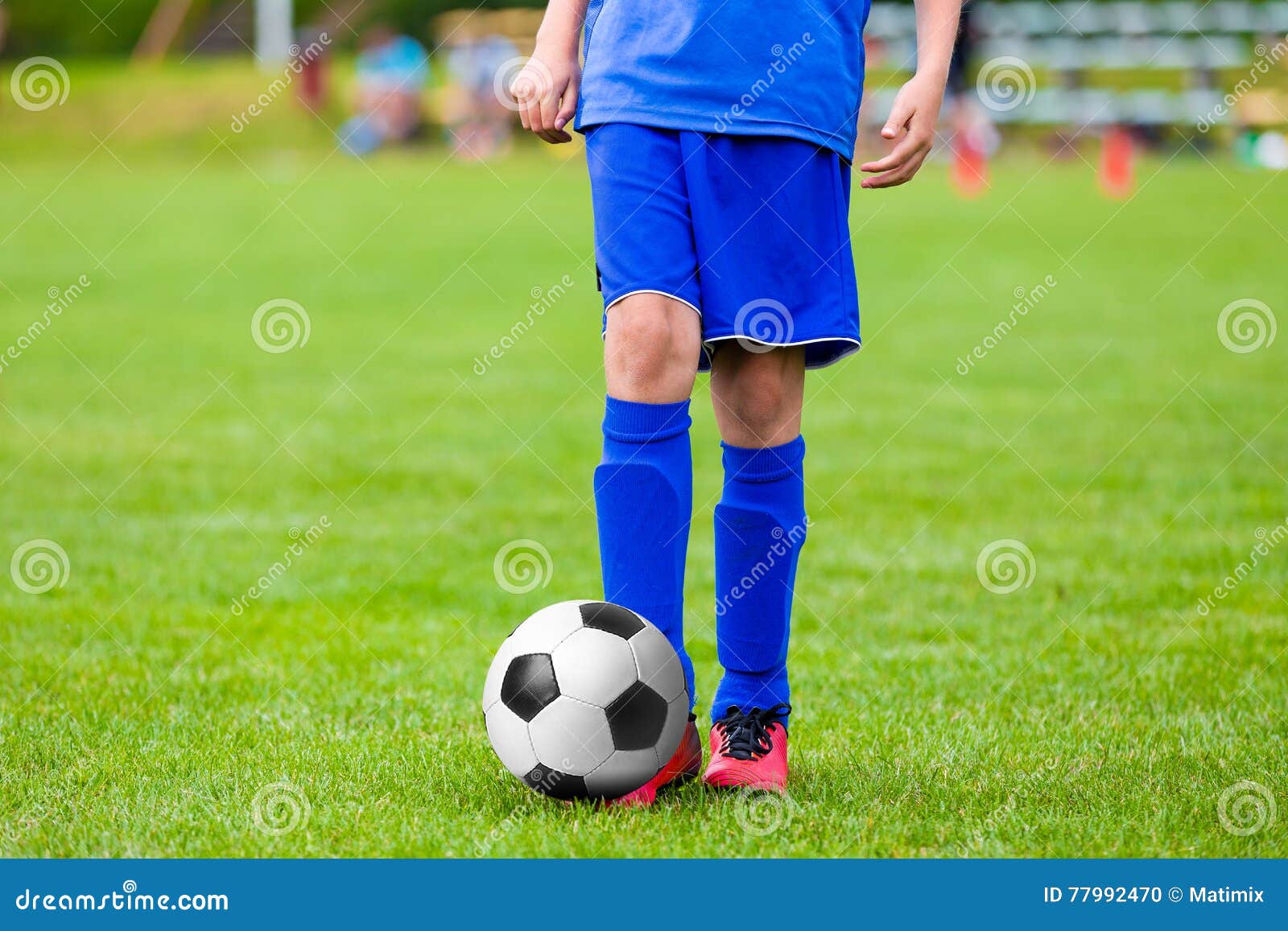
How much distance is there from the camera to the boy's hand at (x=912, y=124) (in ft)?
9.34

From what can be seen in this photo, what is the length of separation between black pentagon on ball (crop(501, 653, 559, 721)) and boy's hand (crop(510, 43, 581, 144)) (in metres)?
1.00

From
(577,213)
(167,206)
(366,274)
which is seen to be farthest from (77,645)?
(167,206)

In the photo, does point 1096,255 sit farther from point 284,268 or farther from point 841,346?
point 841,346

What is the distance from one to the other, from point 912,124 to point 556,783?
1.41 metres

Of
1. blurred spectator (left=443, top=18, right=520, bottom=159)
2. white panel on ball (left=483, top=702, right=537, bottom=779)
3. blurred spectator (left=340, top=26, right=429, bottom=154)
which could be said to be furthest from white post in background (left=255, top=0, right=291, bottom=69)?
white panel on ball (left=483, top=702, right=537, bottom=779)

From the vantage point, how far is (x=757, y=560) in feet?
9.86

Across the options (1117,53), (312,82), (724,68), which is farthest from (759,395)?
(1117,53)

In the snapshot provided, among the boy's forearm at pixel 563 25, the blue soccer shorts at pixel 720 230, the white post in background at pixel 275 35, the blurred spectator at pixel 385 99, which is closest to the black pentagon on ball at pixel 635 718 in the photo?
the blue soccer shorts at pixel 720 230

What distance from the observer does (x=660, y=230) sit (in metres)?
2.76

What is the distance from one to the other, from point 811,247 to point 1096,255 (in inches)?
568

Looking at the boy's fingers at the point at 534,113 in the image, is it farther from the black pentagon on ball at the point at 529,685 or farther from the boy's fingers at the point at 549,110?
the black pentagon on ball at the point at 529,685

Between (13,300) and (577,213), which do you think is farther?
(577,213)

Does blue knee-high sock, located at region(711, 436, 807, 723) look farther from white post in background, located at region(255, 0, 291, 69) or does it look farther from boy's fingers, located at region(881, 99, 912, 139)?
white post in background, located at region(255, 0, 291, 69)

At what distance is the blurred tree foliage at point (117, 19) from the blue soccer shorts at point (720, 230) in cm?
→ 4423
